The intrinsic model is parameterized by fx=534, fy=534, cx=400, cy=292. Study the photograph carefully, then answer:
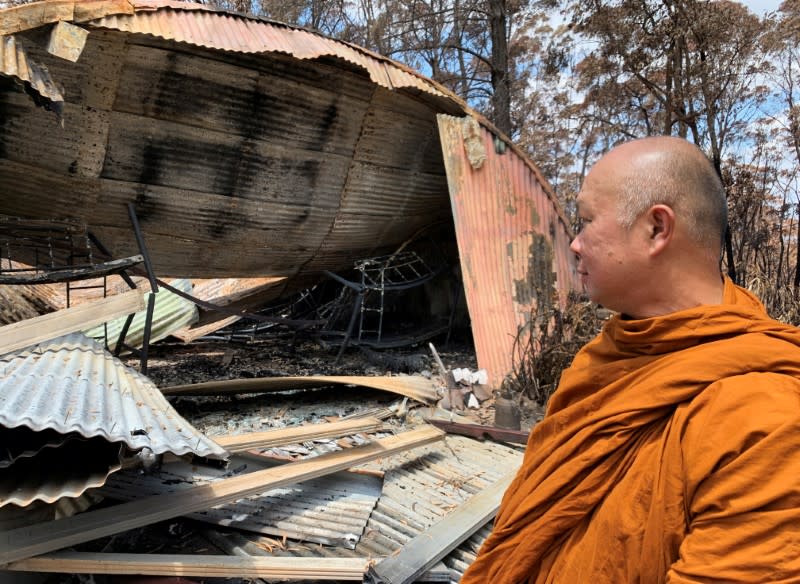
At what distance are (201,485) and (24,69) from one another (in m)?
3.22

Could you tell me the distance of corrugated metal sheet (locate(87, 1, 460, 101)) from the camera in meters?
4.64

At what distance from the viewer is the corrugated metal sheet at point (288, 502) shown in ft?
8.88

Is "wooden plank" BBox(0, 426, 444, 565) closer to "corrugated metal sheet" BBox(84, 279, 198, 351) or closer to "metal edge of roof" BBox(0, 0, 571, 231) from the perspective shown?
"metal edge of roof" BBox(0, 0, 571, 231)

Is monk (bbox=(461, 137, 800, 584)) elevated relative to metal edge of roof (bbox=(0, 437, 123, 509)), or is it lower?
elevated

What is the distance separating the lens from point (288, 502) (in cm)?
301

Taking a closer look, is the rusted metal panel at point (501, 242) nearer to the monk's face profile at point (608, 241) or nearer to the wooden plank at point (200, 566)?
the wooden plank at point (200, 566)

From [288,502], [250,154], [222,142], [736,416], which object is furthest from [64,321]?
[736,416]

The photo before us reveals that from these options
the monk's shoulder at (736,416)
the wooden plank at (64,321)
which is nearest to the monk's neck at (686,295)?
the monk's shoulder at (736,416)

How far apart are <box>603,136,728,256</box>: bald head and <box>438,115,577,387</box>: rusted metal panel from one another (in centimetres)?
497

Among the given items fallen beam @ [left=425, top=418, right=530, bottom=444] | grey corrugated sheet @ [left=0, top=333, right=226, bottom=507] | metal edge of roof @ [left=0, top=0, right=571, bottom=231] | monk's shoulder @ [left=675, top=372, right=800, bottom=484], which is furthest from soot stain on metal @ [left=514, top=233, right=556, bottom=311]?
monk's shoulder @ [left=675, top=372, right=800, bottom=484]

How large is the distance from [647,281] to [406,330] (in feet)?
27.2

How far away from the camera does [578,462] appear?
114 centimetres

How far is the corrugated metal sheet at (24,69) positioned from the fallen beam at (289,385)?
2589 mm

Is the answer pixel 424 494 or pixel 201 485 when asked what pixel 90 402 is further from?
pixel 424 494
